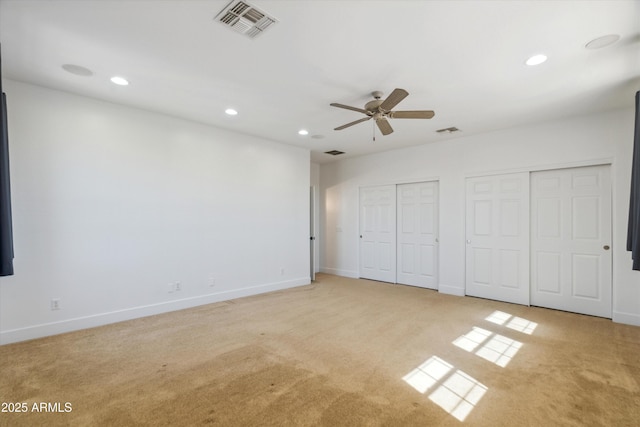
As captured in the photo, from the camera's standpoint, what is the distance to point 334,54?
266 cm

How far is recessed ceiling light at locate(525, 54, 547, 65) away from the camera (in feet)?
8.79

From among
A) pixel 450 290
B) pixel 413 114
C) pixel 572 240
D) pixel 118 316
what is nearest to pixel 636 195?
pixel 572 240

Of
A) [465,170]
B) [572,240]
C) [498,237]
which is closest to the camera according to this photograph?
[572,240]

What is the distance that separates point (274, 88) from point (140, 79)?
140 centimetres

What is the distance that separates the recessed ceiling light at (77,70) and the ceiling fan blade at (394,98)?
2.99 metres

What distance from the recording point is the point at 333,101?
3.66 m

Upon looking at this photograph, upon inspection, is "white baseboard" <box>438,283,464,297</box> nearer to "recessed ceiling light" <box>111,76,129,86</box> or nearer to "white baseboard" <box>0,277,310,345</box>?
"white baseboard" <box>0,277,310,345</box>

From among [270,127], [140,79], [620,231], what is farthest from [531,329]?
[140,79]

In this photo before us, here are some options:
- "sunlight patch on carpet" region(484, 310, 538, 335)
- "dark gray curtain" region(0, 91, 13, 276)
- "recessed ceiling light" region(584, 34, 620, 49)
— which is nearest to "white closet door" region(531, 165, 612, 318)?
"sunlight patch on carpet" region(484, 310, 538, 335)

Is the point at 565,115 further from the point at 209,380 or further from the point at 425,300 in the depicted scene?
the point at 209,380

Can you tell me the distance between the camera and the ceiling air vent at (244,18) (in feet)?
6.83

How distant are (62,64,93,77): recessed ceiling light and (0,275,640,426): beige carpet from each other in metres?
2.80

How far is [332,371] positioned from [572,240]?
402cm

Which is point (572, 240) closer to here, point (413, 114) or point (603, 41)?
point (603, 41)
